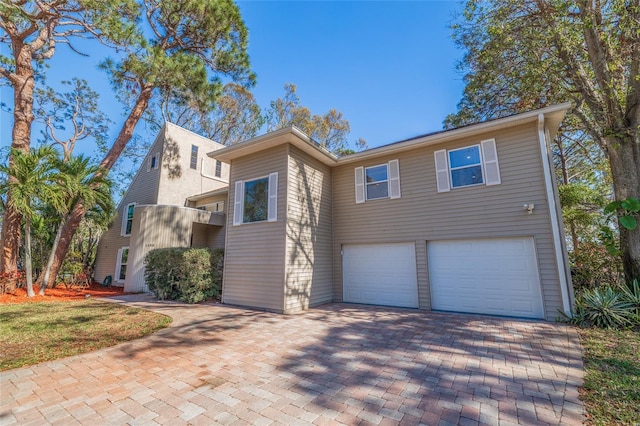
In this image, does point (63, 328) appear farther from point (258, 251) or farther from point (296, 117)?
point (296, 117)

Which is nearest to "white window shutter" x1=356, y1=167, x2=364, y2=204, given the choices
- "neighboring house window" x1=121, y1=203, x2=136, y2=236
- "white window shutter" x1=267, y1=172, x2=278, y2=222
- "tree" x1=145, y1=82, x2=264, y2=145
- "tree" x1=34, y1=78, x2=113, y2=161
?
"white window shutter" x1=267, y1=172, x2=278, y2=222

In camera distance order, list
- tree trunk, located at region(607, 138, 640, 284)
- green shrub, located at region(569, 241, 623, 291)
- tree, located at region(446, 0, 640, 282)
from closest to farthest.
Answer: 1. tree trunk, located at region(607, 138, 640, 284)
2. tree, located at region(446, 0, 640, 282)
3. green shrub, located at region(569, 241, 623, 291)

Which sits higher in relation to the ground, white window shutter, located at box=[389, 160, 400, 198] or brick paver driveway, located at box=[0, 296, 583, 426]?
white window shutter, located at box=[389, 160, 400, 198]

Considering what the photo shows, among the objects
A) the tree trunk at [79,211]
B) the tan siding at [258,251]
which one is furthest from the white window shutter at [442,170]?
the tree trunk at [79,211]

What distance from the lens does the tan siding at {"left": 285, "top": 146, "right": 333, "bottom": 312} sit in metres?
7.39

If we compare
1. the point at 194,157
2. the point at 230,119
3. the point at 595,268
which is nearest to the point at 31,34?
the point at 194,157

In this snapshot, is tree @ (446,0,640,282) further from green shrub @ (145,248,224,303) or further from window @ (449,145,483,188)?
green shrub @ (145,248,224,303)

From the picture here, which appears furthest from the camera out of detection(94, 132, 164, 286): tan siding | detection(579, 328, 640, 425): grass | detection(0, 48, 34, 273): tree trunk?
detection(94, 132, 164, 286): tan siding

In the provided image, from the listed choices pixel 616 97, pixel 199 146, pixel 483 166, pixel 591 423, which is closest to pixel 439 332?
pixel 591 423

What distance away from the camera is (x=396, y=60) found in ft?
30.4

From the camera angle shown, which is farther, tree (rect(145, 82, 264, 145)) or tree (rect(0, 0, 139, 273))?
tree (rect(145, 82, 264, 145))

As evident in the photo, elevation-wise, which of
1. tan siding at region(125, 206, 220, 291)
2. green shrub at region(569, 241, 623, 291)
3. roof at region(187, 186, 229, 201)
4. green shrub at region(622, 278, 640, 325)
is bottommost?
green shrub at region(622, 278, 640, 325)

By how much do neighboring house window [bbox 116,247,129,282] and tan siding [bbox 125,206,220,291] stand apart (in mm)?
2139

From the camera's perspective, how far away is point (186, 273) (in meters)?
8.46
